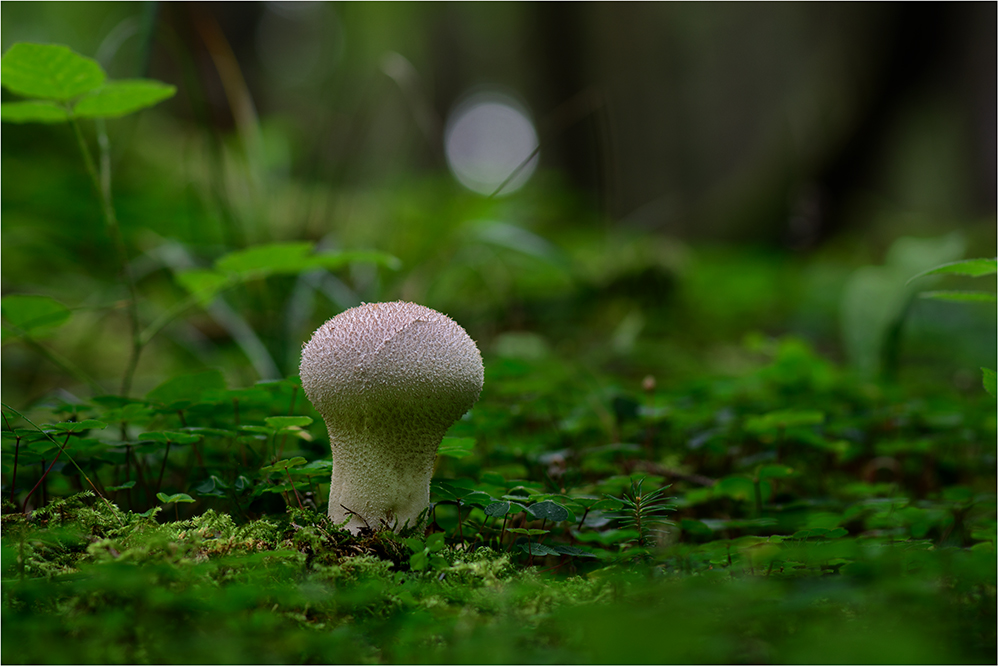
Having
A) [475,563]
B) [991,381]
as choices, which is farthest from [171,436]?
[991,381]

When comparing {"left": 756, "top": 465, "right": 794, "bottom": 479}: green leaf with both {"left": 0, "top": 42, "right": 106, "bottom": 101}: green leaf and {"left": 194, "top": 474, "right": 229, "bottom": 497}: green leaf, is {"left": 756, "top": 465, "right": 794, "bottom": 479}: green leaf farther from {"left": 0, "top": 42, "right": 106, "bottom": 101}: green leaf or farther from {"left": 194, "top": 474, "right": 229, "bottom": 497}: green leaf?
{"left": 0, "top": 42, "right": 106, "bottom": 101}: green leaf

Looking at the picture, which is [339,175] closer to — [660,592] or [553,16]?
[660,592]

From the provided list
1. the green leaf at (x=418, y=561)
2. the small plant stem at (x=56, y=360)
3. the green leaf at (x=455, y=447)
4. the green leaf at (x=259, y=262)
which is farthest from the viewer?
the green leaf at (x=259, y=262)

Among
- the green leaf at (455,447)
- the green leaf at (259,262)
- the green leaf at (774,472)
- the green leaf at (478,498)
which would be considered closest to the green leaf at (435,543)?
the green leaf at (478,498)

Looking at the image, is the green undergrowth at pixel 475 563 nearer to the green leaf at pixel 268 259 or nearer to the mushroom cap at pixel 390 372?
the mushroom cap at pixel 390 372

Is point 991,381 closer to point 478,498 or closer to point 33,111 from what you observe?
point 478,498

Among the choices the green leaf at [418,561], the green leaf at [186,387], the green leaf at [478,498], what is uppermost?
the green leaf at [186,387]

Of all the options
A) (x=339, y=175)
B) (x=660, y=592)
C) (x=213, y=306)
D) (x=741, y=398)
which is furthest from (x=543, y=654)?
(x=339, y=175)
